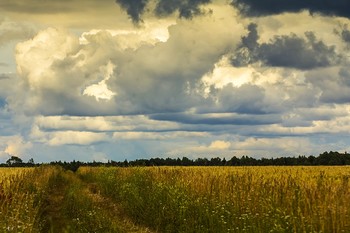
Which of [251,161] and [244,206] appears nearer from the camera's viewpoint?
[244,206]

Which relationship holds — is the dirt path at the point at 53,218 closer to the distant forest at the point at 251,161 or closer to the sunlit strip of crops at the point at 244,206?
the sunlit strip of crops at the point at 244,206

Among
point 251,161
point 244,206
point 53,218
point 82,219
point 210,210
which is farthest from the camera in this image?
point 251,161

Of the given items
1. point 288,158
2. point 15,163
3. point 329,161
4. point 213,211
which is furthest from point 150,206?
point 15,163

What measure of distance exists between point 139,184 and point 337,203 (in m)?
22.1

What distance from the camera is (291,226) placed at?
1505cm

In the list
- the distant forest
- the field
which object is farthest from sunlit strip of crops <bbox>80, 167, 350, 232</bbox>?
the distant forest

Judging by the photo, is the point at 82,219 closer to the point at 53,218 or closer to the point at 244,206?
the point at 53,218

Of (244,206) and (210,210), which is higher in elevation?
(244,206)

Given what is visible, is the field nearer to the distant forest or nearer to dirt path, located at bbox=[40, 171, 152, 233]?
dirt path, located at bbox=[40, 171, 152, 233]

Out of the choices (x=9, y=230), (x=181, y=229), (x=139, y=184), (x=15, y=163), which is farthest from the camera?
(x=15, y=163)

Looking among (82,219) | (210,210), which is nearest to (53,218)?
(82,219)

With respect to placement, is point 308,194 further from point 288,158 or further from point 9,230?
point 288,158

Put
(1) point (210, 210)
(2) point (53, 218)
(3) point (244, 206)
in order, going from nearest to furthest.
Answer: (3) point (244, 206) < (1) point (210, 210) < (2) point (53, 218)

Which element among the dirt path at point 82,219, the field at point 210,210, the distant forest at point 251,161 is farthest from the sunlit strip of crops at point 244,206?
the distant forest at point 251,161
